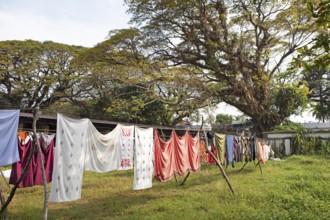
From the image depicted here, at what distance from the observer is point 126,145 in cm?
650

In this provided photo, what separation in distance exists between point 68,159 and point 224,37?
13518 millimetres

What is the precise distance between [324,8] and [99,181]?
29.1ft

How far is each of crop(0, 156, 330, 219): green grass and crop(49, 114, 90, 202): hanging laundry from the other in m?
1.29

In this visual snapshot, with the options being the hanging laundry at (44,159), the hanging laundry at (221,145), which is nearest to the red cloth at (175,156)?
the hanging laundry at (221,145)

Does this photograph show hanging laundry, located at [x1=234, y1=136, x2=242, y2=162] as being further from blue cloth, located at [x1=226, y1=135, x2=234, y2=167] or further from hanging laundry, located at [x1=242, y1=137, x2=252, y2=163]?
blue cloth, located at [x1=226, y1=135, x2=234, y2=167]

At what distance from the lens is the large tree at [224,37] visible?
51.6 feet

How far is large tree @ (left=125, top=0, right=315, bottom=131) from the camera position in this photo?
1574 centimetres

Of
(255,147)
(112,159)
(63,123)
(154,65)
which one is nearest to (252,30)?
(154,65)

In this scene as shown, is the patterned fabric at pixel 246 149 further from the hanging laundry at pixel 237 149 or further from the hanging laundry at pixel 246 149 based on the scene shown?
the hanging laundry at pixel 237 149

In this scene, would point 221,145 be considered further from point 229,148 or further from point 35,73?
point 35,73

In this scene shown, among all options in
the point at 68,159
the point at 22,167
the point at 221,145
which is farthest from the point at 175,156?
the point at 22,167

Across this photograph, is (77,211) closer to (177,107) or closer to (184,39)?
(177,107)

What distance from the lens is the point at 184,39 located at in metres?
16.7

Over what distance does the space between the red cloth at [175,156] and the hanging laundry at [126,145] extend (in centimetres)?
59
